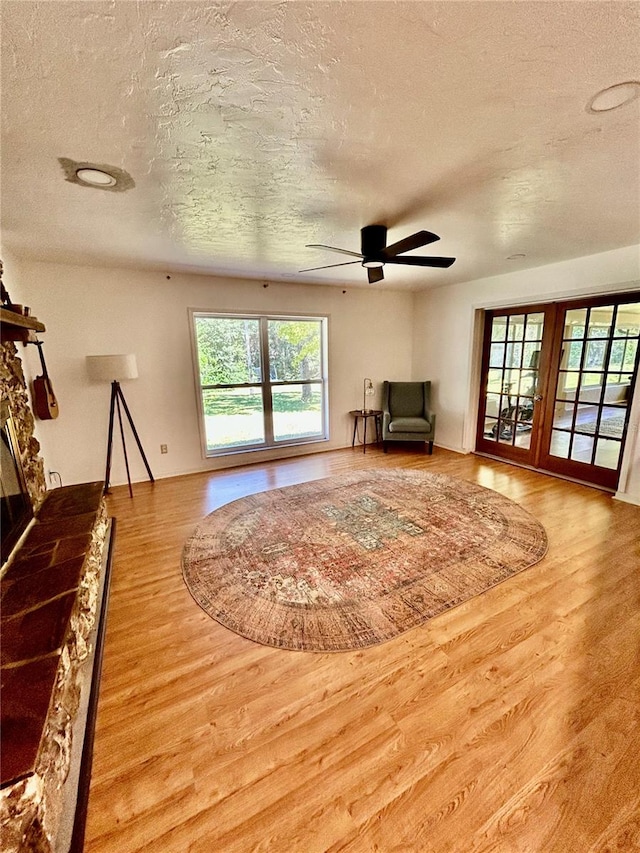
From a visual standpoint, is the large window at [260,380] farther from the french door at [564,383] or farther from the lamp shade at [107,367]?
the french door at [564,383]

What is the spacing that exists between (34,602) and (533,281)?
5.17 meters

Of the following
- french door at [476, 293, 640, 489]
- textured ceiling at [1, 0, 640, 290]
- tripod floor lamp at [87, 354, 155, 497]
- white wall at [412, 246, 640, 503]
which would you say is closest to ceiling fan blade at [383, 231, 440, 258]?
textured ceiling at [1, 0, 640, 290]

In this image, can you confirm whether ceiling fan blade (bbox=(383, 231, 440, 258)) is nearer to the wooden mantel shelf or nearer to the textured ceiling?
the textured ceiling

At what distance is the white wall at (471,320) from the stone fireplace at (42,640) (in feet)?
14.7

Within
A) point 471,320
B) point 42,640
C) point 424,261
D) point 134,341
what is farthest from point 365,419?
point 42,640

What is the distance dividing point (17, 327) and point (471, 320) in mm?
4884

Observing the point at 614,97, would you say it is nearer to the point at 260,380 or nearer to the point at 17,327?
the point at 17,327

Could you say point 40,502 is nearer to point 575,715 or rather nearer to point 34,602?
point 34,602

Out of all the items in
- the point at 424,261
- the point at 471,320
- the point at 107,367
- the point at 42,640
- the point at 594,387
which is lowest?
the point at 42,640

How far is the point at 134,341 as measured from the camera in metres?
3.94

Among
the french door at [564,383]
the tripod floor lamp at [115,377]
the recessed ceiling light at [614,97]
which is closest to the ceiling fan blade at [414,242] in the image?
the recessed ceiling light at [614,97]

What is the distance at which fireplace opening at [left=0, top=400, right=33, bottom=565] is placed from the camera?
1818 mm

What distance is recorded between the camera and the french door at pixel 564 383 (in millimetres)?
3531

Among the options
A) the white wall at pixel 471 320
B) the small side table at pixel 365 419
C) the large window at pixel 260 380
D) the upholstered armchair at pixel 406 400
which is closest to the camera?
the white wall at pixel 471 320
